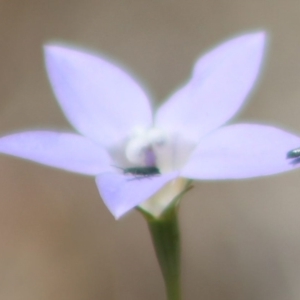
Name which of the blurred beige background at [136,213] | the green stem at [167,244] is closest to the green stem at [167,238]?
the green stem at [167,244]

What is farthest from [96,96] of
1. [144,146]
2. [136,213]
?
[136,213]

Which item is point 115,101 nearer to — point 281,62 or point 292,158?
point 292,158

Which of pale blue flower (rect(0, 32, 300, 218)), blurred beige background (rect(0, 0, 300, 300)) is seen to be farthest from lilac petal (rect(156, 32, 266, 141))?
blurred beige background (rect(0, 0, 300, 300))

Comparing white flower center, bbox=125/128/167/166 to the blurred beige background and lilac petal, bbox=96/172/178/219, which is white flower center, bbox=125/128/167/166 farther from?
the blurred beige background

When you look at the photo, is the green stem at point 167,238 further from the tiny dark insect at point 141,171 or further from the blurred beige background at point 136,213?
the blurred beige background at point 136,213

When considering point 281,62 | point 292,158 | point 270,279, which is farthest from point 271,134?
point 281,62

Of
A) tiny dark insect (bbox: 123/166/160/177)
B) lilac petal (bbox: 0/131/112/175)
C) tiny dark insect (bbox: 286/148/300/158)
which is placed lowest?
tiny dark insect (bbox: 286/148/300/158)
